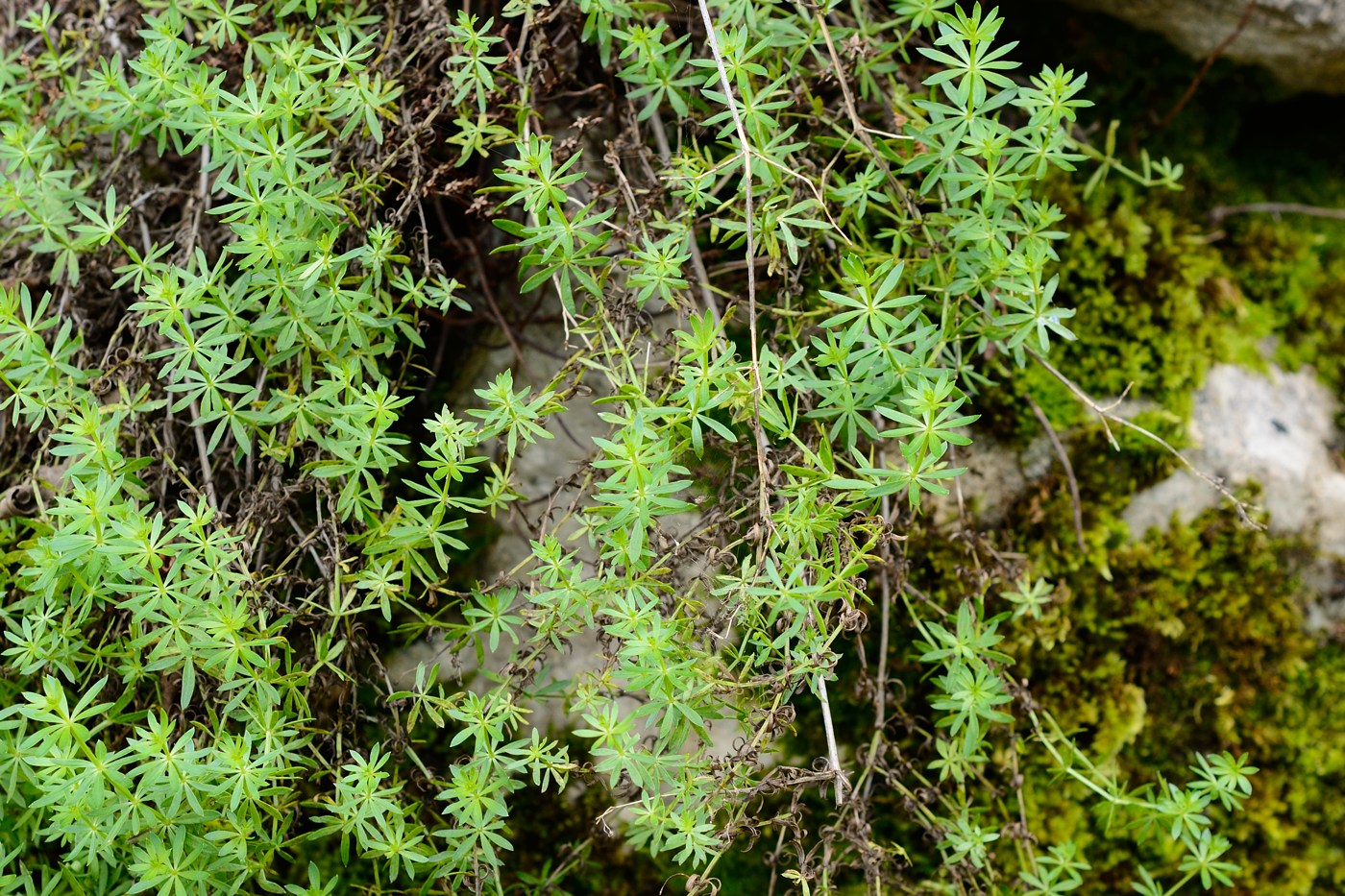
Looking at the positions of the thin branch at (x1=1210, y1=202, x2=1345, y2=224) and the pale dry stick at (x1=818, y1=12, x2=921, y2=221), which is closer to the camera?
the pale dry stick at (x1=818, y1=12, x2=921, y2=221)

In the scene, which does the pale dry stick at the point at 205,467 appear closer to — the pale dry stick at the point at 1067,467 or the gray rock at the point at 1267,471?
the pale dry stick at the point at 1067,467

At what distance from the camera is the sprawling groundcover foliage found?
1749 millimetres

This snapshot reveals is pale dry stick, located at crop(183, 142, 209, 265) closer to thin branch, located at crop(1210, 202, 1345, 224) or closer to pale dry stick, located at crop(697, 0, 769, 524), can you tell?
pale dry stick, located at crop(697, 0, 769, 524)

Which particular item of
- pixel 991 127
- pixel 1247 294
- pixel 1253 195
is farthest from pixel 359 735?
pixel 1253 195

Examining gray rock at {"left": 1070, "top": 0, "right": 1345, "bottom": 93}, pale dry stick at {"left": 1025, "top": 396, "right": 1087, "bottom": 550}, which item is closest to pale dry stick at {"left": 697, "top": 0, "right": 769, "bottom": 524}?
pale dry stick at {"left": 1025, "top": 396, "right": 1087, "bottom": 550}

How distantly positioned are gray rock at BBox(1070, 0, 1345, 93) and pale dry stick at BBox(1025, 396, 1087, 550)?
117 cm

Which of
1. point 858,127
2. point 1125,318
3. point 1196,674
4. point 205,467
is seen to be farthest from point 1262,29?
point 205,467

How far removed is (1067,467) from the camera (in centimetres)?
250

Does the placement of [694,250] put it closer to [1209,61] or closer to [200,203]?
[200,203]

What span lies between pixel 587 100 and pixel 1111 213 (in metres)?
1.48

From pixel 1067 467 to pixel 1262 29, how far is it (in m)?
1.36

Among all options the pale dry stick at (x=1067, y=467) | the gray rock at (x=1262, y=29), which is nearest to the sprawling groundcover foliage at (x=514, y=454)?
the pale dry stick at (x=1067, y=467)

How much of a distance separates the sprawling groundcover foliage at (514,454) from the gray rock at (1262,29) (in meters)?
0.79

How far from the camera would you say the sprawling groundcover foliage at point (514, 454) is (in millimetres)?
1749
